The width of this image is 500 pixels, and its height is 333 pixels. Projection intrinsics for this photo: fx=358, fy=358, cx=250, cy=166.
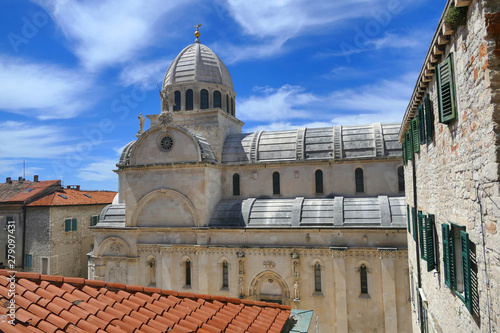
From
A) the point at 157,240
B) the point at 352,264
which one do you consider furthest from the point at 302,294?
the point at 157,240

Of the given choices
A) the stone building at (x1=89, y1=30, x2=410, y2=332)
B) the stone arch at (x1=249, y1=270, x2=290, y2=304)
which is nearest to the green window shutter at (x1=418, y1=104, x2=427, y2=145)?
the stone building at (x1=89, y1=30, x2=410, y2=332)

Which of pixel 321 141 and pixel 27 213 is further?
pixel 27 213

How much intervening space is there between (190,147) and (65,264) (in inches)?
715

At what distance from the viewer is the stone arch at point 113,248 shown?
75.2 feet

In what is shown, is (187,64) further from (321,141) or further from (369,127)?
(369,127)

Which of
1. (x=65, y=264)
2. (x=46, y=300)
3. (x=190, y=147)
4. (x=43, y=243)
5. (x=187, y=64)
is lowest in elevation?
(x=65, y=264)

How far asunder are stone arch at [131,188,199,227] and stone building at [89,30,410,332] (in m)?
0.07

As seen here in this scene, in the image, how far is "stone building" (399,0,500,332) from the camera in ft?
15.7

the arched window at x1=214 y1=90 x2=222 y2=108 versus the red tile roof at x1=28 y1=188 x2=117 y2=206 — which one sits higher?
the arched window at x1=214 y1=90 x2=222 y2=108

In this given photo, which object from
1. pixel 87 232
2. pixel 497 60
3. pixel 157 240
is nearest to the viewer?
pixel 497 60

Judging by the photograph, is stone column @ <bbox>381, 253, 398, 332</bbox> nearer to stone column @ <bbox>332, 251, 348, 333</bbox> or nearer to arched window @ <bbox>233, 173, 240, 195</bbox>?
stone column @ <bbox>332, 251, 348, 333</bbox>

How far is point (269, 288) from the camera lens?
20.4 meters

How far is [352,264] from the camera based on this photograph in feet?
62.7

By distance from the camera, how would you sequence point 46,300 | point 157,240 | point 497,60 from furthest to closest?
point 157,240 → point 46,300 → point 497,60
